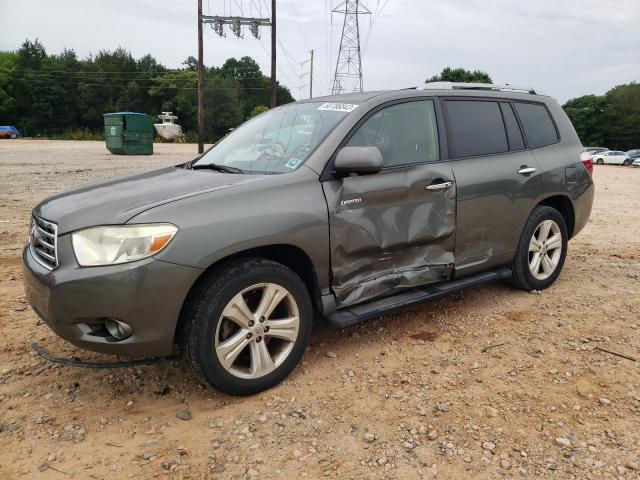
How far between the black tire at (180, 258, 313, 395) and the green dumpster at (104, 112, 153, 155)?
22.1 m

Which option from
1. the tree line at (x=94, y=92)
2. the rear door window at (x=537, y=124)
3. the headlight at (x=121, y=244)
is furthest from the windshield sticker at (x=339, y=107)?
the tree line at (x=94, y=92)

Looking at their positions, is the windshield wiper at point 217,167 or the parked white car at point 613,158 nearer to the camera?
the windshield wiper at point 217,167

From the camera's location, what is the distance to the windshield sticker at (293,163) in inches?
119

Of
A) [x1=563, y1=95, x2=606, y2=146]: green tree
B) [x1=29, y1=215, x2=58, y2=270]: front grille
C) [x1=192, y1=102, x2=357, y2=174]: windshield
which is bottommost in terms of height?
[x1=29, y1=215, x2=58, y2=270]: front grille

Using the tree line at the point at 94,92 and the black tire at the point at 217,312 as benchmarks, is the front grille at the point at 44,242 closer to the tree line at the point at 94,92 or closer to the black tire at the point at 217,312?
the black tire at the point at 217,312

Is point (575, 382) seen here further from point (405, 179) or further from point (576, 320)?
point (405, 179)

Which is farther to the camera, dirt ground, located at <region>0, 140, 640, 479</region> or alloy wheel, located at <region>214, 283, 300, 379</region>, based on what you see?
alloy wheel, located at <region>214, 283, 300, 379</region>

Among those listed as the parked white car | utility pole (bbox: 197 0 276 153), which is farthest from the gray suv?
the parked white car

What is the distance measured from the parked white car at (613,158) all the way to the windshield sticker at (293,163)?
45.2 meters

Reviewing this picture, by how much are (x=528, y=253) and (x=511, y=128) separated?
1075mm

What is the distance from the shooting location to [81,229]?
2.46 m

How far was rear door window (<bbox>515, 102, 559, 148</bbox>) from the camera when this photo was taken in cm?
429

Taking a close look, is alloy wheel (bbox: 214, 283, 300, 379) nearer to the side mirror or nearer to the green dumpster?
the side mirror

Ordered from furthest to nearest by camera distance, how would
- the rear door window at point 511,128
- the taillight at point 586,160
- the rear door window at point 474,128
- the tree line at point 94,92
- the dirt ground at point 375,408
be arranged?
the tree line at point 94,92 → the taillight at point 586,160 → the rear door window at point 511,128 → the rear door window at point 474,128 → the dirt ground at point 375,408
